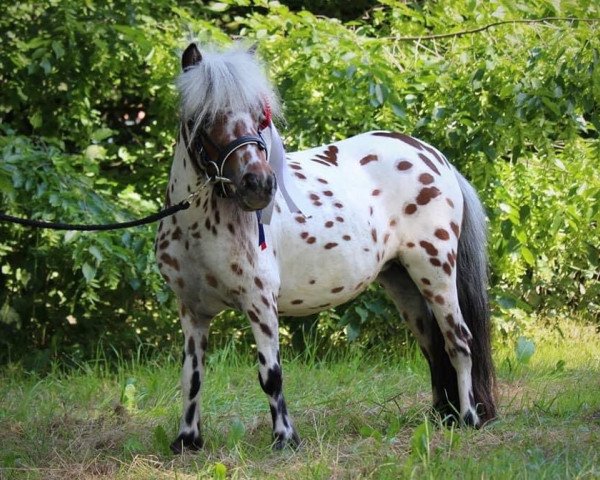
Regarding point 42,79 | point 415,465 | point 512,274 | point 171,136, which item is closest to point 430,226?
point 415,465

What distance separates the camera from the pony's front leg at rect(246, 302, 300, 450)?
13.6 feet

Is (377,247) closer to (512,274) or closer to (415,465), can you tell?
(415,465)

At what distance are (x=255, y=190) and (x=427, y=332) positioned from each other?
1.67m

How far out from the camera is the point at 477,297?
16.5 ft

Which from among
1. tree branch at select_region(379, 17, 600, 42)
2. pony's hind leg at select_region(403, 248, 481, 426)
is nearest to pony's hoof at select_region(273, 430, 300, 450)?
pony's hind leg at select_region(403, 248, 481, 426)

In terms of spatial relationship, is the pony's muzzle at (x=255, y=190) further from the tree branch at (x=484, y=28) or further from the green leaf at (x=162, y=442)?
the tree branch at (x=484, y=28)

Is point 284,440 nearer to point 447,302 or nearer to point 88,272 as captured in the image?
point 447,302

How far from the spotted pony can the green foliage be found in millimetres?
1147

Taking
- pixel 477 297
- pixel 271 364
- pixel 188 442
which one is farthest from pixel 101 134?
pixel 271 364

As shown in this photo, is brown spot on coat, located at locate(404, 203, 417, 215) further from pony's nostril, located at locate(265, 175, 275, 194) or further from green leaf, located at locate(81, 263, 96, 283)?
green leaf, located at locate(81, 263, 96, 283)

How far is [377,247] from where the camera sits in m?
4.72

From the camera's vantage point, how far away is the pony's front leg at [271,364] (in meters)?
4.14

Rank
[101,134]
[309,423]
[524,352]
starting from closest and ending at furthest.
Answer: [309,423] → [524,352] → [101,134]

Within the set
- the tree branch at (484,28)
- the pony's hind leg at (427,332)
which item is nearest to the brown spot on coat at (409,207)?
the pony's hind leg at (427,332)
